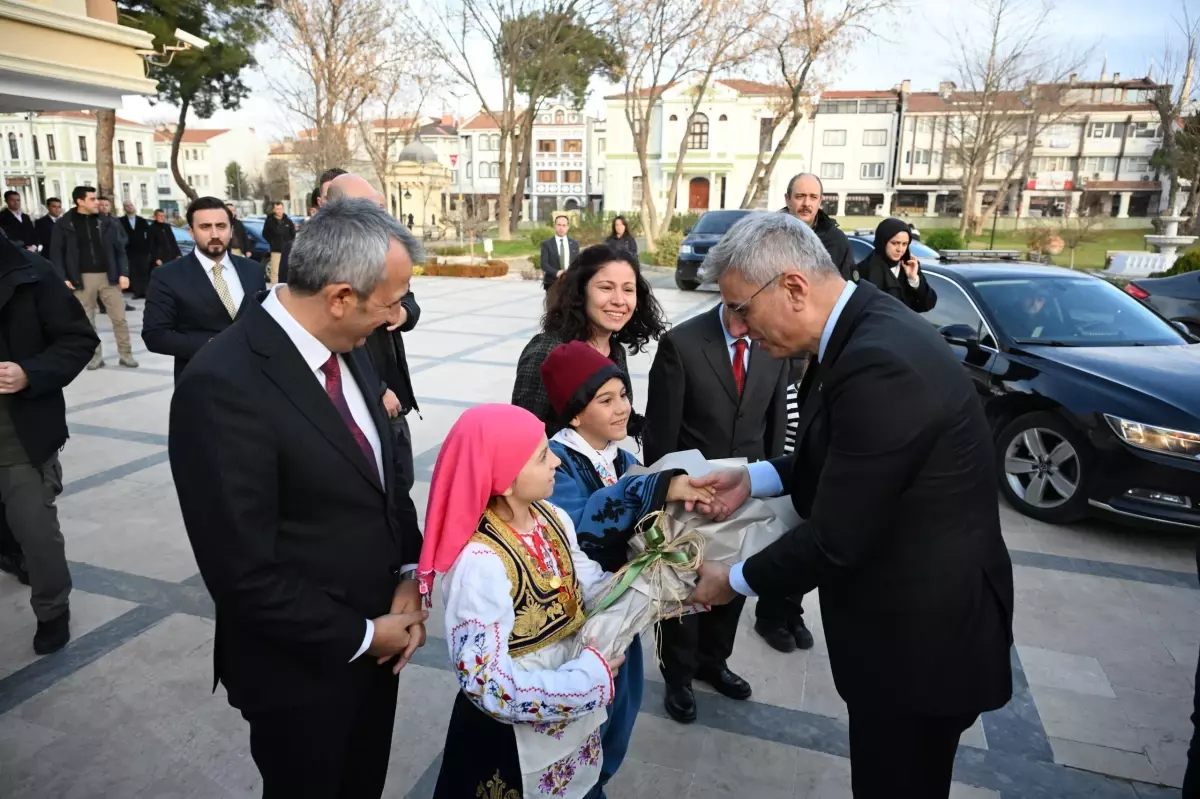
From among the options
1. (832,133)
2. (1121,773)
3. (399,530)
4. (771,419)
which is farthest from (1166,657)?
(832,133)

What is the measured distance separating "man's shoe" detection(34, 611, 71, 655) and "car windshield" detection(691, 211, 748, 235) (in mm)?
15884

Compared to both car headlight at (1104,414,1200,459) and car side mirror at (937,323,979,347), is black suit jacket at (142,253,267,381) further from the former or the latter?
car headlight at (1104,414,1200,459)

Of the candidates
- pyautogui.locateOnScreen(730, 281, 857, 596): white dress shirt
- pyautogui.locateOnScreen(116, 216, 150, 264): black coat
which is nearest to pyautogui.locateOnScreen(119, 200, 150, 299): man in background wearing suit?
pyautogui.locateOnScreen(116, 216, 150, 264): black coat

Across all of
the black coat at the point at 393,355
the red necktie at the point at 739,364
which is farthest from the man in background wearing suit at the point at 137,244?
the red necktie at the point at 739,364

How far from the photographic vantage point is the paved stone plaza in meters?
2.79

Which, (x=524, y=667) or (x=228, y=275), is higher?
(x=228, y=275)

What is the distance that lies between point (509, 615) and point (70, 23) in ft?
16.3

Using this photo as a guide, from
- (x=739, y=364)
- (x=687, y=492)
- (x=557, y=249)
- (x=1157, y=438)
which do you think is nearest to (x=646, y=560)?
(x=687, y=492)

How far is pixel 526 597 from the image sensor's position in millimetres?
1874

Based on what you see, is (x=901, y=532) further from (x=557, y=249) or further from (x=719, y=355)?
(x=557, y=249)

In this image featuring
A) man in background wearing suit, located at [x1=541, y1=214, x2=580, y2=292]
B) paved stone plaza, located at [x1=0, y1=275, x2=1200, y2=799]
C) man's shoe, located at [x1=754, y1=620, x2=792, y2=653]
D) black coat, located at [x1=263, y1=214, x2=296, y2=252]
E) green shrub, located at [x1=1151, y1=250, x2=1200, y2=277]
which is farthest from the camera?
black coat, located at [x1=263, y1=214, x2=296, y2=252]

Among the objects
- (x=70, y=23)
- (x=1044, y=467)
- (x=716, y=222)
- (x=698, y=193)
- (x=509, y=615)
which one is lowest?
Answer: (x=1044, y=467)

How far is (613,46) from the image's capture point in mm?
33344

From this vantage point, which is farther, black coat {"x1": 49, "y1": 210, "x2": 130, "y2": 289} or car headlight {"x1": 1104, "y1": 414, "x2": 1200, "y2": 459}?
black coat {"x1": 49, "y1": 210, "x2": 130, "y2": 289}
